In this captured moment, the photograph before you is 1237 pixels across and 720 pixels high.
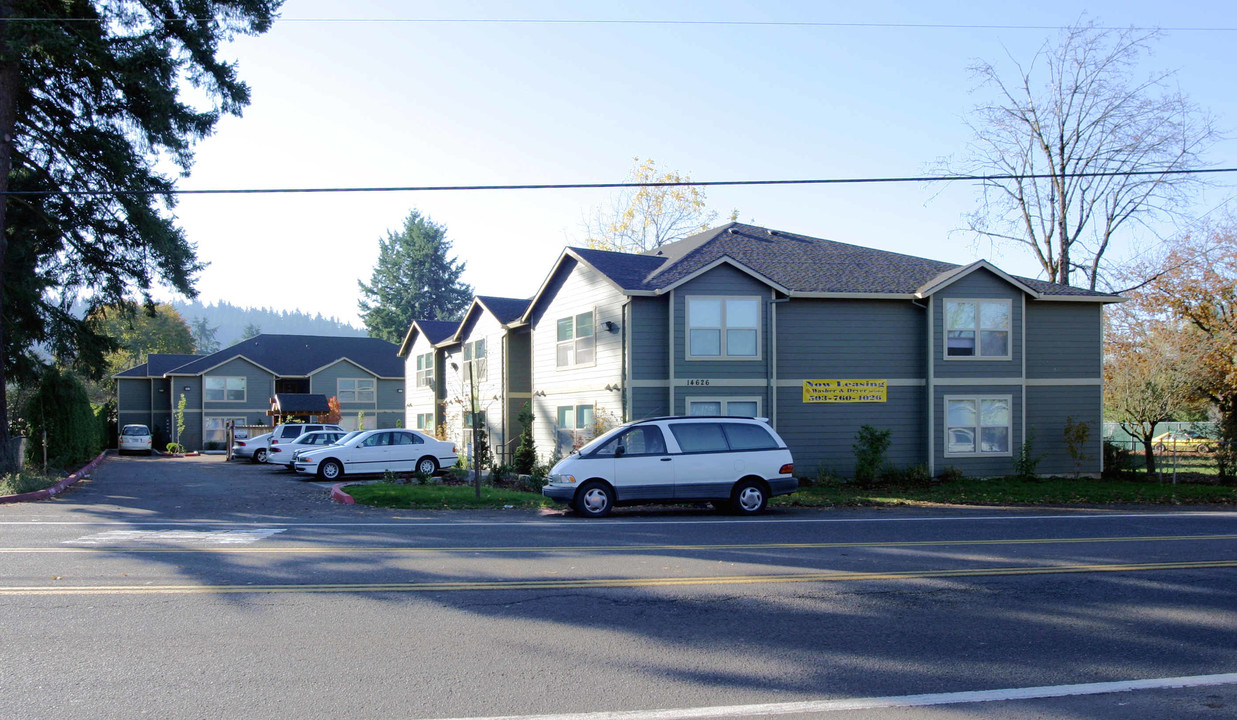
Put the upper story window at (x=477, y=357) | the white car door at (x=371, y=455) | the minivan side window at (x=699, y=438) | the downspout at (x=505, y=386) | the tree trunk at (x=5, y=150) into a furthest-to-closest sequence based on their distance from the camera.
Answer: the upper story window at (x=477, y=357)
the downspout at (x=505, y=386)
the white car door at (x=371, y=455)
the tree trunk at (x=5, y=150)
the minivan side window at (x=699, y=438)

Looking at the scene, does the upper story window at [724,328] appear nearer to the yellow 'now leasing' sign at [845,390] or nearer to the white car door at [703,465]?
the yellow 'now leasing' sign at [845,390]

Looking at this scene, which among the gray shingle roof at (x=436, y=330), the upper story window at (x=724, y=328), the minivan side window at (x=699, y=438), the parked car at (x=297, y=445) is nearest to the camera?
the minivan side window at (x=699, y=438)

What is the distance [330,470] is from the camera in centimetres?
2700

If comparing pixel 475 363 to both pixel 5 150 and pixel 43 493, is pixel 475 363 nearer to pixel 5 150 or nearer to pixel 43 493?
pixel 43 493

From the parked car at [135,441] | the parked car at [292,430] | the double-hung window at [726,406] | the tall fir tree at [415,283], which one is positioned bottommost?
the parked car at [135,441]

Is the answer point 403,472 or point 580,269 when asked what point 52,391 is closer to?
point 403,472

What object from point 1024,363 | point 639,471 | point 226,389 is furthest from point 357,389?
point 639,471

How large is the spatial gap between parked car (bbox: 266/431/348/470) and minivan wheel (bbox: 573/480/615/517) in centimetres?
1779

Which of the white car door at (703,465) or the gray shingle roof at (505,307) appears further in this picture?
the gray shingle roof at (505,307)

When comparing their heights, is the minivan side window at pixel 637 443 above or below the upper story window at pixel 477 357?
below

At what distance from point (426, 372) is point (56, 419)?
16526mm

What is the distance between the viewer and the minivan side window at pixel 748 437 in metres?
16.6

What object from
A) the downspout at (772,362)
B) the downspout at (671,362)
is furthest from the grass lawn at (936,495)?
the downspout at (671,362)

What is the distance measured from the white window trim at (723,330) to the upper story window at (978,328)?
17.6 ft
